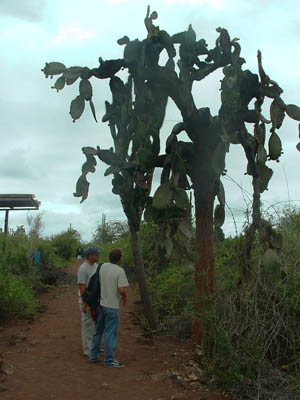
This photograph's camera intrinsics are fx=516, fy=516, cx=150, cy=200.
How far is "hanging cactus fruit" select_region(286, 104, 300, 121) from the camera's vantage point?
5375 mm

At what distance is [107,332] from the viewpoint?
620 cm

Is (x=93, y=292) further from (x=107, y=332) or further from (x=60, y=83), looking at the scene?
(x=60, y=83)

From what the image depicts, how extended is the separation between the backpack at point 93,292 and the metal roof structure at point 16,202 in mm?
10386

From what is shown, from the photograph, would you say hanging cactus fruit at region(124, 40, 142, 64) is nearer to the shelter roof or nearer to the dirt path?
the dirt path

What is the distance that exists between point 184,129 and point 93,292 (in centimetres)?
231

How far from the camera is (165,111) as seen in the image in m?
6.27

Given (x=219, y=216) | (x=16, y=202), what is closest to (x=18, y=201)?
(x=16, y=202)

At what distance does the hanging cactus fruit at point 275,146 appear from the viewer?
538cm

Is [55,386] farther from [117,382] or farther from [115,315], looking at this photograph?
[115,315]

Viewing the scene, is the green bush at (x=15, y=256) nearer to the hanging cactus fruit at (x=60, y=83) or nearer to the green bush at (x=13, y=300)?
the green bush at (x=13, y=300)

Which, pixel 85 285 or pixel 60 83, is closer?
pixel 60 83

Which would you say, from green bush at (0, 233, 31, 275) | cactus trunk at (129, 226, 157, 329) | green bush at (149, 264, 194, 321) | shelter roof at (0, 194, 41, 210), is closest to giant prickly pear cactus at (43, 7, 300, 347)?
cactus trunk at (129, 226, 157, 329)

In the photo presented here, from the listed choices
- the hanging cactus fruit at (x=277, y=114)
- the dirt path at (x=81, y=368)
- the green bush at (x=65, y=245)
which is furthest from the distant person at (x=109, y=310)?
the green bush at (x=65, y=245)

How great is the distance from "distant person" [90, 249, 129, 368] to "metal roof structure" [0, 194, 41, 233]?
10.6 meters
